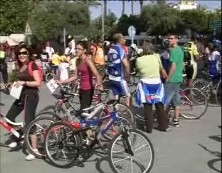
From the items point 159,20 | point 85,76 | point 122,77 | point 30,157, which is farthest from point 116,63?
point 159,20

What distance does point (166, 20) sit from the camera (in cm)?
6738

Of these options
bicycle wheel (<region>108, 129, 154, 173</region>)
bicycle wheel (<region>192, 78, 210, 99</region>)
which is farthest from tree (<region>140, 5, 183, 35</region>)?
bicycle wheel (<region>108, 129, 154, 173</region>)

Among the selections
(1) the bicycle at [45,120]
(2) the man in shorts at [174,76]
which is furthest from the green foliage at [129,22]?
(1) the bicycle at [45,120]

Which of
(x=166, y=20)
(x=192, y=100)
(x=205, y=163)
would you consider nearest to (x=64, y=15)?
(x=166, y=20)

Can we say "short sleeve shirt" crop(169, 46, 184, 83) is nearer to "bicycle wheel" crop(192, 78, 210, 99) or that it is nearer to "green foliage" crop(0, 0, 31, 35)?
"bicycle wheel" crop(192, 78, 210, 99)

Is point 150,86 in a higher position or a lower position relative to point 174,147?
higher

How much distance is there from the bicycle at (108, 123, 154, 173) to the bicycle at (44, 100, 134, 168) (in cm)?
47

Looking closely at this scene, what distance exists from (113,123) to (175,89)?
3030 mm

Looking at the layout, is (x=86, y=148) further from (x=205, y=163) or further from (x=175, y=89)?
(x=175, y=89)

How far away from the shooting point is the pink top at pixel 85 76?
7.59 metres

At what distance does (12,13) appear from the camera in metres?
17.6

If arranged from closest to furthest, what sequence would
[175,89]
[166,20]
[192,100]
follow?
[175,89]
[192,100]
[166,20]

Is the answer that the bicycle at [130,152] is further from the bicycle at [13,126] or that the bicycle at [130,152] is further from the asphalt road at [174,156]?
the bicycle at [13,126]

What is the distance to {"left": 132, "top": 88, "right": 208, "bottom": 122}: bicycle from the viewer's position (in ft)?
34.0
